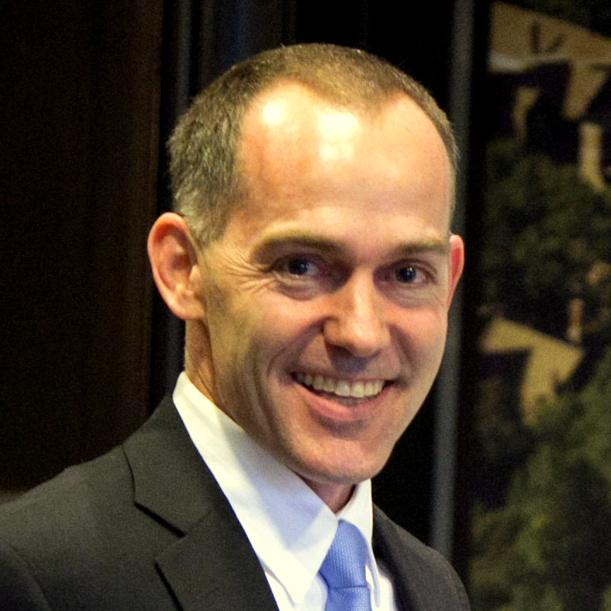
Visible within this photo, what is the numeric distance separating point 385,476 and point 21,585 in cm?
155

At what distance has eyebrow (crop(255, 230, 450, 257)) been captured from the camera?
5.29 feet

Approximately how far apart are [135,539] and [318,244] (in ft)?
1.14

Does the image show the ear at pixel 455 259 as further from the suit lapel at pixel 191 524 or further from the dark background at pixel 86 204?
the dark background at pixel 86 204

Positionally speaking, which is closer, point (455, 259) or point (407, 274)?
point (407, 274)

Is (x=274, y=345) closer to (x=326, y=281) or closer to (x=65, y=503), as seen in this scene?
(x=326, y=281)

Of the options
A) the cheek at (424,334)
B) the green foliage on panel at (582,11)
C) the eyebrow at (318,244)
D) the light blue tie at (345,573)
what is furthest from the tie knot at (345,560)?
the green foliage on panel at (582,11)

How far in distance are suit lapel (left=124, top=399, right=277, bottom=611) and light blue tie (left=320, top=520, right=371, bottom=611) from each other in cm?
11

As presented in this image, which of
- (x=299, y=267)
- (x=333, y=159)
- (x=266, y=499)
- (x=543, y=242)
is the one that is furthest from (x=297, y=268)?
(x=543, y=242)

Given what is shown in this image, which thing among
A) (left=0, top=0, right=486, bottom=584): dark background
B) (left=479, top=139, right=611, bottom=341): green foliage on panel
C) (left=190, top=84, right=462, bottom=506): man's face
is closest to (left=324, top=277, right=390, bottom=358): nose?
(left=190, top=84, right=462, bottom=506): man's face

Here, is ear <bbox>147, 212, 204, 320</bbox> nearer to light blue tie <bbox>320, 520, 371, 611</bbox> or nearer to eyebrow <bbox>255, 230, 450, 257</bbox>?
eyebrow <bbox>255, 230, 450, 257</bbox>

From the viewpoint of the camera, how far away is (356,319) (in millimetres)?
1615

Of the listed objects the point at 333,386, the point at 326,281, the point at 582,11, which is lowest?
the point at 333,386

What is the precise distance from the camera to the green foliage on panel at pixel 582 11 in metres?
3.04

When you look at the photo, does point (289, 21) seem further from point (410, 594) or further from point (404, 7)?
point (410, 594)
